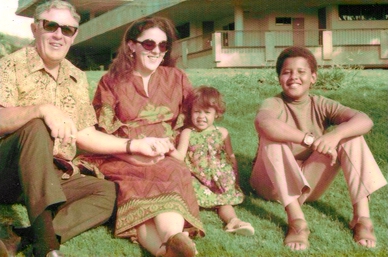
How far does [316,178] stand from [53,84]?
5.86 ft

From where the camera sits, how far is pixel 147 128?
3.77 metres

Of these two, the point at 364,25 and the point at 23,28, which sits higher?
the point at 364,25

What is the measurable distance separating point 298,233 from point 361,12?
76.1ft

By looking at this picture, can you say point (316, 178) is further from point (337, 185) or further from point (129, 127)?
point (129, 127)

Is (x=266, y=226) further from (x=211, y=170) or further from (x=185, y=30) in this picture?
(x=185, y=30)

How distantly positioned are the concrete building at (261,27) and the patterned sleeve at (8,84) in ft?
51.5

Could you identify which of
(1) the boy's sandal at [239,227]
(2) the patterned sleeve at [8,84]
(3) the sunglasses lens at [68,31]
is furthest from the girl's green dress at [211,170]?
(2) the patterned sleeve at [8,84]

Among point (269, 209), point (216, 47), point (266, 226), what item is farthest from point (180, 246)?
point (216, 47)

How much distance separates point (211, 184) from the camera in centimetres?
400

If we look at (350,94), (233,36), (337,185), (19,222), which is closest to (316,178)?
(337,185)

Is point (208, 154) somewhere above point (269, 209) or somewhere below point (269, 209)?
above

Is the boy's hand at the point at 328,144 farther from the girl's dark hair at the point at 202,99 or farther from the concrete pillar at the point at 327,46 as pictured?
the concrete pillar at the point at 327,46

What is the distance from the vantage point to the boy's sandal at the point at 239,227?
11.4 ft

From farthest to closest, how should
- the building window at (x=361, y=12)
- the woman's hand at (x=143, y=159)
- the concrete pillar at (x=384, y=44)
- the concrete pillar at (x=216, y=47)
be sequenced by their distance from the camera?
the building window at (x=361, y=12), the concrete pillar at (x=384, y=44), the concrete pillar at (x=216, y=47), the woman's hand at (x=143, y=159)
